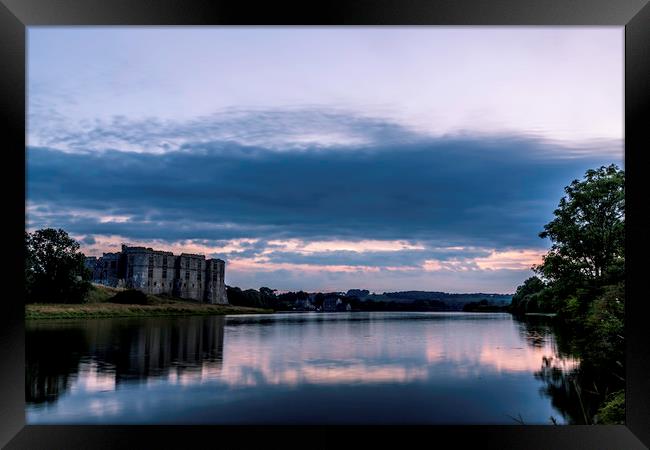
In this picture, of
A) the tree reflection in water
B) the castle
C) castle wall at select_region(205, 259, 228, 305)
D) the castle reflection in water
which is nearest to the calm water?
the castle reflection in water

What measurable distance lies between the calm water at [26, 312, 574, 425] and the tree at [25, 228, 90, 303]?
127 centimetres

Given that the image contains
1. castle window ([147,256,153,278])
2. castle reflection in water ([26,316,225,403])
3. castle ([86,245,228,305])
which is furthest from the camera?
castle window ([147,256,153,278])

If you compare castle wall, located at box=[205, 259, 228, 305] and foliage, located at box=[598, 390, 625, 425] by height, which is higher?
castle wall, located at box=[205, 259, 228, 305]

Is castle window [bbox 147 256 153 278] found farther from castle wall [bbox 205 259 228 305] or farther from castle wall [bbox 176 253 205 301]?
castle wall [bbox 205 259 228 305]

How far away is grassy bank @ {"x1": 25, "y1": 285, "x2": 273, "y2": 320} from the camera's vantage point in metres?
23.9

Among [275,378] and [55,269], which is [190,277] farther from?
[275,378]

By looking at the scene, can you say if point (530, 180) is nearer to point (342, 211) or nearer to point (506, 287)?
point (342, 211)

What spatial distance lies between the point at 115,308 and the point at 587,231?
22989mm

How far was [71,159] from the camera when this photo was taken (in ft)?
126

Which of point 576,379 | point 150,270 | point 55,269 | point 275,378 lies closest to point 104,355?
point 275,378

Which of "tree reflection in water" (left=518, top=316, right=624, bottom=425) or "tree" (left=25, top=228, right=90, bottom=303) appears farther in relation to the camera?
"tree" (left=25, top=228, right=90, bottom=303)

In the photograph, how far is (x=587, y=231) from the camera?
12273 mm

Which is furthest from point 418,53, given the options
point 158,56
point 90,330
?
point 90,330

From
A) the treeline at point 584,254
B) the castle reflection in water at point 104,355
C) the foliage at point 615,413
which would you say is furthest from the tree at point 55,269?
the foliage at point 615,413
